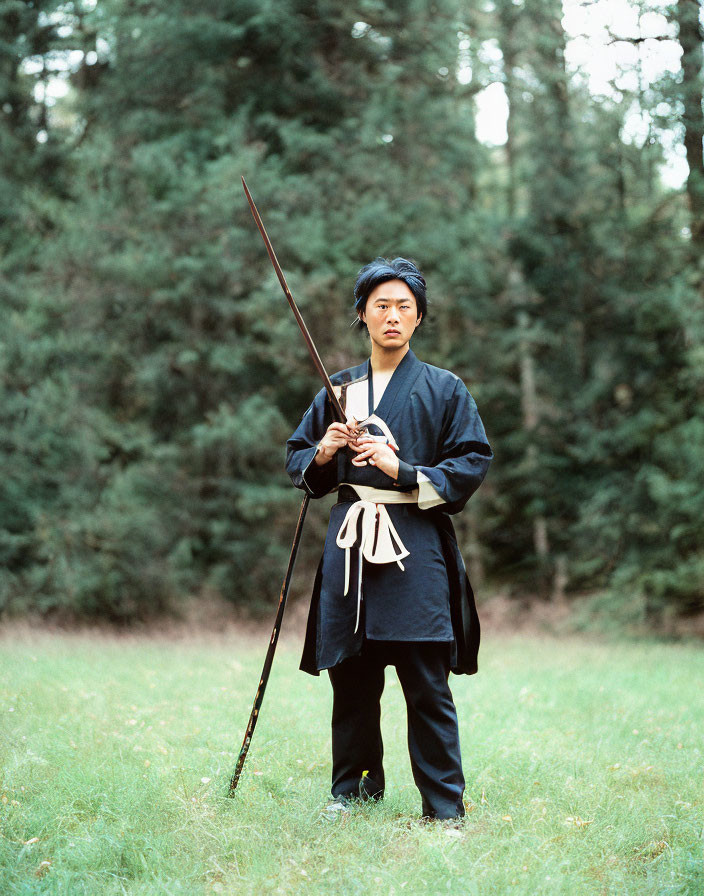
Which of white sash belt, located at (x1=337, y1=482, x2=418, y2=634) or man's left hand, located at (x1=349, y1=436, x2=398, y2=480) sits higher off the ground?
man's left hand, located at (x1=349, y1=436, x2=398, y2=480)

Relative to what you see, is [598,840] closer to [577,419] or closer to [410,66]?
[577,419]

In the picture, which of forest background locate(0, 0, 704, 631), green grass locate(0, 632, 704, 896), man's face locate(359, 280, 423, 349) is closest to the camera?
green grass locate(0, 632, 704, 896)

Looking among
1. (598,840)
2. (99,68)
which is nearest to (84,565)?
(99,68)

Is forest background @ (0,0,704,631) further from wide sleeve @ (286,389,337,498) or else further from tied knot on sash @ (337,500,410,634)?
tied knot on sash @ (337,500,410,634)

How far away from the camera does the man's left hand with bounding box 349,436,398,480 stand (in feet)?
10.0

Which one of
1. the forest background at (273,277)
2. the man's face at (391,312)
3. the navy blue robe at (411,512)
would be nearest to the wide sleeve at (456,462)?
the navy blue robe at (411,512)

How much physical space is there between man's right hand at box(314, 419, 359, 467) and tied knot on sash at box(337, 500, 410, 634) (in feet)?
0.63

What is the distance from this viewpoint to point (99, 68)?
9.93m

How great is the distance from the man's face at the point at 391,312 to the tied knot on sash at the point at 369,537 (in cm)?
57

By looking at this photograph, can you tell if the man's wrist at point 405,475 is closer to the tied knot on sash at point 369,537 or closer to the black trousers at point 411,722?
the tied knot on sash at point 369,537

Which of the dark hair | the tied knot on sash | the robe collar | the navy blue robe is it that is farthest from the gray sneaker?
the dark hair

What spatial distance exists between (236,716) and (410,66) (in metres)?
7.36

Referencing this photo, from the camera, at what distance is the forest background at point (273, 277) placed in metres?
8.98

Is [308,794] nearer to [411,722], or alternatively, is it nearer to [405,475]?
[411,722]
